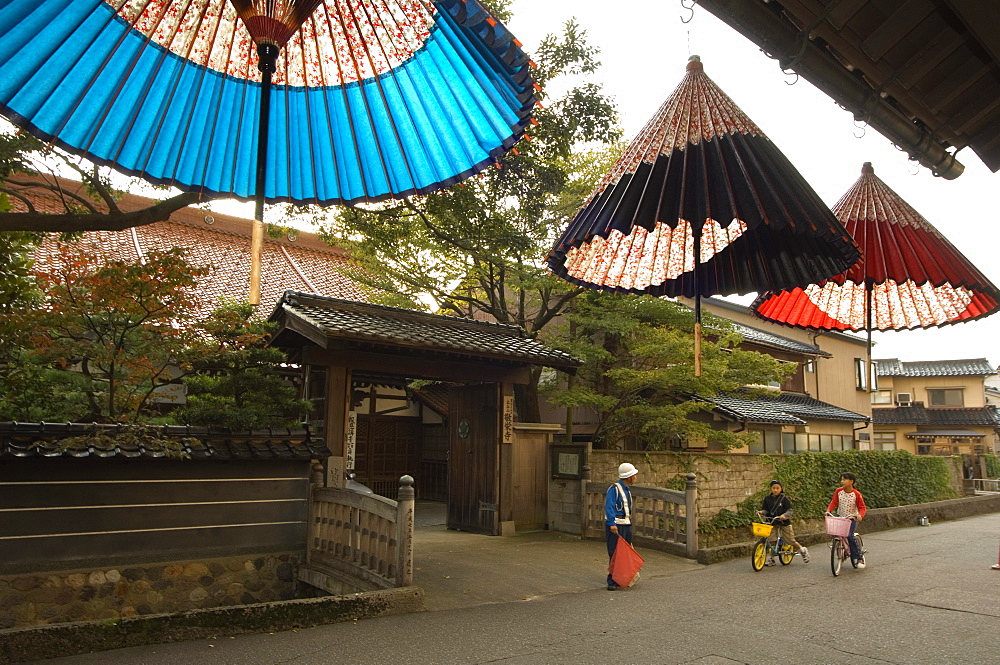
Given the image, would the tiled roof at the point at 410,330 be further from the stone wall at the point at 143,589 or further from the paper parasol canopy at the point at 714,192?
the paper parasol canopy at the point at 714,192

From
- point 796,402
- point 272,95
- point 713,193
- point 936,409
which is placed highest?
point 272,95

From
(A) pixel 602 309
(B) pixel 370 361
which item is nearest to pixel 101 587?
(B) pixel 370 361

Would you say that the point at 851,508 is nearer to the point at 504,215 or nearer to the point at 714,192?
the point at 504,215

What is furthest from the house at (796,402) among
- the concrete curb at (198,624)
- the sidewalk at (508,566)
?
the concrete curb at (198,624)

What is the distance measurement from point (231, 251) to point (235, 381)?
1458cm

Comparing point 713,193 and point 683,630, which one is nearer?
point 713,193

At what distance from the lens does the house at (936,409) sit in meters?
42.2

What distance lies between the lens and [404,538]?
8.69 metres

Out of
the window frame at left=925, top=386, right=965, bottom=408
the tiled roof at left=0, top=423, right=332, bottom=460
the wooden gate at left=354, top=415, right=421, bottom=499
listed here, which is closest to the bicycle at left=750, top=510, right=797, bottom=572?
the tiled roof at left=0, top=423, right=332, bottom=460

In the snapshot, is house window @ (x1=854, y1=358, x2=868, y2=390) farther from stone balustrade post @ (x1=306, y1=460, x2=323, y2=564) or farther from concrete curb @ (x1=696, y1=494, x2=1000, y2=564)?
stone balustrade post @ (x1=306, y1=460, x2=323, y2=564)

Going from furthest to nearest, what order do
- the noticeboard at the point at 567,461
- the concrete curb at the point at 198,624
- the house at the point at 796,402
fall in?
the house at the point at 796,402 < the noticeboard at the point at 567,461 < the concrete curb at the point at 198,624

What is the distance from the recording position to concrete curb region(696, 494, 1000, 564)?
44.0 ft

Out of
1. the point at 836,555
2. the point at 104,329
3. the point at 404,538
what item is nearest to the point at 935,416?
the point at 836,555

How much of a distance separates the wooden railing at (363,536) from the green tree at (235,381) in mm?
1468
